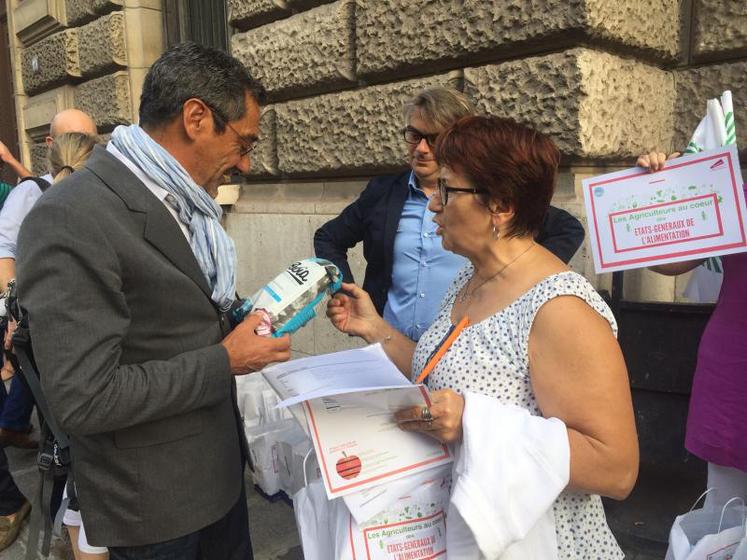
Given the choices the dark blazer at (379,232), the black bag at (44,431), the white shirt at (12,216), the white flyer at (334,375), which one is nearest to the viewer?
the white flyer at (334,375)

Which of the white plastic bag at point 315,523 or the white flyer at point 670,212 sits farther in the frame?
the white flyer at point 670,212

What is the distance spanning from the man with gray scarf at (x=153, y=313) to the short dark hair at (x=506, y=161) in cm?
56

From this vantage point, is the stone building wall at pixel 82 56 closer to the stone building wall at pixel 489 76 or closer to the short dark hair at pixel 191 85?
the stone building wall at pixel 489 76

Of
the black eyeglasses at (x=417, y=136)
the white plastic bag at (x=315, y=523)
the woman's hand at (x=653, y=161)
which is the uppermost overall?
the black eyeglasses at (x=417, y=136)

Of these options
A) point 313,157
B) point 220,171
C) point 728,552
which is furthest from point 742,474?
point 313,157

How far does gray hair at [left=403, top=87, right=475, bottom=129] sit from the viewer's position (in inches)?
87.1

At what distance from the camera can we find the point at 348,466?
3.70 feet

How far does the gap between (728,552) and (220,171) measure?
151 centimetres

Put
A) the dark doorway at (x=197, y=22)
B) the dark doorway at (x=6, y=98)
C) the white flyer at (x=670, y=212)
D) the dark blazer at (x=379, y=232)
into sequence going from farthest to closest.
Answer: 1. the dark doorway at (x=6, y=98)
2. the dark doorway at (x=197, y=22)
3. the dark blazer at (x=379, y=232)
4. the white flyer at (x=670, y=212)

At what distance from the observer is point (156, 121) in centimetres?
141

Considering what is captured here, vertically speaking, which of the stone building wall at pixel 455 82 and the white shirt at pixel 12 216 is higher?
the stone building wall at pixel 455 82

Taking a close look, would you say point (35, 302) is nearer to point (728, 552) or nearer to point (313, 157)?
point (728, 552)

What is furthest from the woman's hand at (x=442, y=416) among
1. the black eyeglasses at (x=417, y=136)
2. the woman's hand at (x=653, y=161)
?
the black eyeglasses at (x=417, y=136)

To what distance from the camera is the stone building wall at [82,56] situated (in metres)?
5.23
